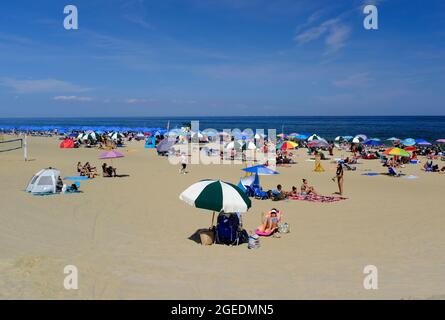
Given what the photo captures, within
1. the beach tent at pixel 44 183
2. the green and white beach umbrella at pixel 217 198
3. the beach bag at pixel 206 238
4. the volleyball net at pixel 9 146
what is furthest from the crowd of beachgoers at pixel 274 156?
the volleyball net at pixel 9 146

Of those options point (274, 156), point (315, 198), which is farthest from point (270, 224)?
point (274, 156)

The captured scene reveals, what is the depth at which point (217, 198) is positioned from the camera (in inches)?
320

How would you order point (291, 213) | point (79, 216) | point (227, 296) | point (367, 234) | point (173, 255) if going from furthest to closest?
point (291, 213)
point (79, 216)
point (367, 234)
point (173, 255)
point (227, 296)

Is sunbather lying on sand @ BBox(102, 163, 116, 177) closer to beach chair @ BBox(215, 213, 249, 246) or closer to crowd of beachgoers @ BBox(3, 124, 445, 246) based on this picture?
crowd of beachgoers @ BBox(3, 124, 445, 246)

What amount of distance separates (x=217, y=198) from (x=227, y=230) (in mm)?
815

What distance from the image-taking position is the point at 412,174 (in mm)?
21312

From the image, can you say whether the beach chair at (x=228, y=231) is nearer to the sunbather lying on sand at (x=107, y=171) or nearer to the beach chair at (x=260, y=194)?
the beach chair at (x=260, y=194)

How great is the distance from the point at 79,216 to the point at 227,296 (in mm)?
6490

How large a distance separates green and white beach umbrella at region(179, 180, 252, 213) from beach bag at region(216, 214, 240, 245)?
57 centimetres

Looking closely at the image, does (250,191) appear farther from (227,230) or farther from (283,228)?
(227,230)

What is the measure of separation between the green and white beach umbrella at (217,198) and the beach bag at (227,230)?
0.57 m

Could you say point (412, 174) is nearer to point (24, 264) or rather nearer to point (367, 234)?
point (367, 234)

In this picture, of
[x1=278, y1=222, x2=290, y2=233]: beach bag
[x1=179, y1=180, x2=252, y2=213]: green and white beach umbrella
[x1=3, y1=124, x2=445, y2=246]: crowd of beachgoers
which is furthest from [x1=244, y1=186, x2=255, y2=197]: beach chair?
[x1=179, y1=180, x2=252, y2=213]: green and white beach umbrella
